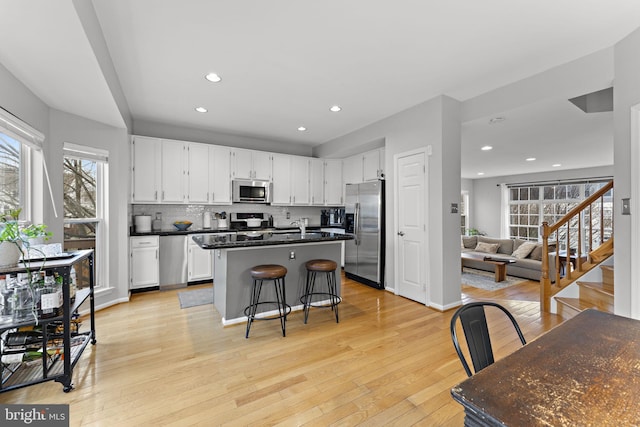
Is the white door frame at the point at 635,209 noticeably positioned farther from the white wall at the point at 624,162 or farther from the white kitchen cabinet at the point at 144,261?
the white kitchen cabinet at the point at 144,261

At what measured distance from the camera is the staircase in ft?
10.1

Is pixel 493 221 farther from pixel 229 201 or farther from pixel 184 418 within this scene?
pixel 184 418

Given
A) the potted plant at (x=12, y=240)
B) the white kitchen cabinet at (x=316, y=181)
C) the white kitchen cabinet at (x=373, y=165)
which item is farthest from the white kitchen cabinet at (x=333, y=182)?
the potted plant at (x=12, y=240)

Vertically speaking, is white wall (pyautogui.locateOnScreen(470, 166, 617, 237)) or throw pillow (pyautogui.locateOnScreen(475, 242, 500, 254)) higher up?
white wall (pyautogui.locateOnScreen(470, 166, 617, 237))

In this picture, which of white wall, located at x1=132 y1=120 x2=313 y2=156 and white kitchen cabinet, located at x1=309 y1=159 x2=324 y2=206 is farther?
white kitchen cabinet, located at x1=309 y1=159 x2=324 y2=206

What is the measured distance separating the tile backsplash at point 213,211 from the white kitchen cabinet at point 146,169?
0.38m

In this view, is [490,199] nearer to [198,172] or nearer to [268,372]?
[198,172]

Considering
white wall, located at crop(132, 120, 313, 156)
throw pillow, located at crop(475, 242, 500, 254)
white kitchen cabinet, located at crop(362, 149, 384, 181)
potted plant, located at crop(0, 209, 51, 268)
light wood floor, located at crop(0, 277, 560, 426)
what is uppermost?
white wall, located at crop(132, 120, 313, 156)

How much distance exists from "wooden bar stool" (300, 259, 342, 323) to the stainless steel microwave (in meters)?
2.33

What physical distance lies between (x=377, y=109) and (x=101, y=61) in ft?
10.1

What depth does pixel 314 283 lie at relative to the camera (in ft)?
11.4

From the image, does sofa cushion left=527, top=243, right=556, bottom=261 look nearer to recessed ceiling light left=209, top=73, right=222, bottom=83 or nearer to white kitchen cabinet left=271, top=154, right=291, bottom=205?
white kitchen cabinet left=271, top=154, right=291, bottom=205

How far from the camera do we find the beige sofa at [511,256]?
5.36 meters

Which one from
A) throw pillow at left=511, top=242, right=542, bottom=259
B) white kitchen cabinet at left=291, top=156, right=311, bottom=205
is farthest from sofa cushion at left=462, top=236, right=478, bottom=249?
white kitchen cabinet at left=291, top=156, right=311, bottom=205
